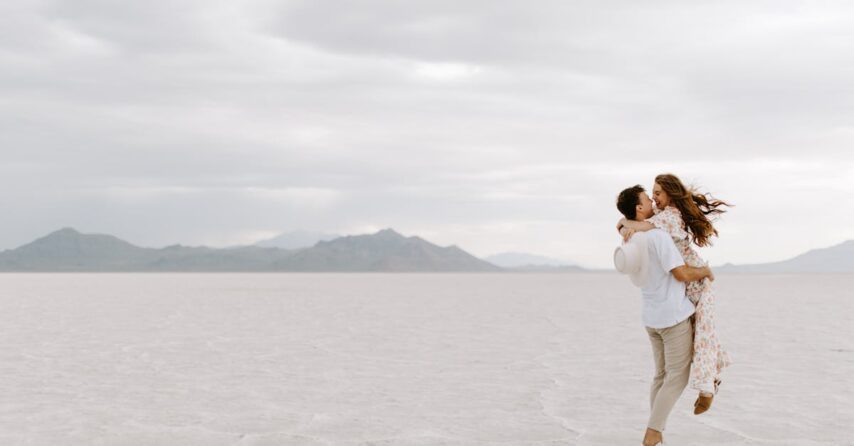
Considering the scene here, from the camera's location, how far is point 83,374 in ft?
29.1

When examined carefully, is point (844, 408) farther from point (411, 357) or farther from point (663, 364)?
point (411, 357)

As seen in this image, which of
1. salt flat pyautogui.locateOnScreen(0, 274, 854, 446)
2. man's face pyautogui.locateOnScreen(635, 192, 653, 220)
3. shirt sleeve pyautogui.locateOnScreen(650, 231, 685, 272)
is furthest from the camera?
salt flat pyautogui.locateOnScreen(0, 274, 854, 446)

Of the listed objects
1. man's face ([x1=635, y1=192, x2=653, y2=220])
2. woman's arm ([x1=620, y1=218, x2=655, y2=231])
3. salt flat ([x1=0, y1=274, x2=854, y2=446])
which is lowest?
salt flat ([x1=0, y1=274, x2=854, y2=446])

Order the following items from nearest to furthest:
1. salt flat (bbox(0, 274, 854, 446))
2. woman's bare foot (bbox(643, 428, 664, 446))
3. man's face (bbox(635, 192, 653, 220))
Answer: man's face (bbox(635, 192, 653, 220))
woman's bare foot (bbox(643, 428, 664, 446))
salt flat (bbox(0, 274, 854, 446))

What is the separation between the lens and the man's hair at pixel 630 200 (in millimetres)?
4943

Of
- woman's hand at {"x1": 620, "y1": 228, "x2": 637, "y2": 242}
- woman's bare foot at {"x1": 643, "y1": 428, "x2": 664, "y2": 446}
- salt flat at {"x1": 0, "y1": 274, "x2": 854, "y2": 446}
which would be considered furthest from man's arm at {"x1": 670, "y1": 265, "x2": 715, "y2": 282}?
salt flat at {"x1": 0, "y1": 274, "x2": 854, "y2": 446}

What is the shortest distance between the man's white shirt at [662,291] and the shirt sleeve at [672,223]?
0.23ft

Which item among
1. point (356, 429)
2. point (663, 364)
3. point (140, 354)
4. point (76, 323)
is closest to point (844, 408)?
point (663, 364)

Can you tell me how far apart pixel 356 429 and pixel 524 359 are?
4572 millimetres

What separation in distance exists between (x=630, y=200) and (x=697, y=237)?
1.41ft

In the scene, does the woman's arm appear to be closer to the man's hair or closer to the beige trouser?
the man's hair

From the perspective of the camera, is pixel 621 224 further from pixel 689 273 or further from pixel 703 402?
pixel 703 402

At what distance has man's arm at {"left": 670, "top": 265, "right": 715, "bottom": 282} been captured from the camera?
4.74 metres

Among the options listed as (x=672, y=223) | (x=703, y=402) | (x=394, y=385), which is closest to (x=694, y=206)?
(x=672, y=223)
